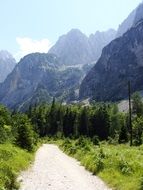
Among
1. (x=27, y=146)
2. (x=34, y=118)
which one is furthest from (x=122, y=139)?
(x=34, y=118)

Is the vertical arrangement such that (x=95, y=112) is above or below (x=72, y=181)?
above

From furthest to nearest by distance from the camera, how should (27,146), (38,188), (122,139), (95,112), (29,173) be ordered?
(95,112) < (122,139) < (27,146) < (29,173) < (38,188)

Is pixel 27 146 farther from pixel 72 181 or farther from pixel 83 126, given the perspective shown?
A: pixel 83 126

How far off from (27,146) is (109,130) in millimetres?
108296

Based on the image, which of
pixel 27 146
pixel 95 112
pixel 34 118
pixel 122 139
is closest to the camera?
pixel 27 146

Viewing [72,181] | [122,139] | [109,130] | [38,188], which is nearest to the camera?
[38,188]

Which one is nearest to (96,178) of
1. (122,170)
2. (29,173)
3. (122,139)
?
(122,170)

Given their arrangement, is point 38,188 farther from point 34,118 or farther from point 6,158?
point 34,118

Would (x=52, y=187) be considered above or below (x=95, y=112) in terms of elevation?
below

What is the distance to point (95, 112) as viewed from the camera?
6762 inches

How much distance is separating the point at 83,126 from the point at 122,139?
69657 millimetres

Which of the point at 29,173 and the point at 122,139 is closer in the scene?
the point at 29,173

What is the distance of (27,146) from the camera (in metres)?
55.4

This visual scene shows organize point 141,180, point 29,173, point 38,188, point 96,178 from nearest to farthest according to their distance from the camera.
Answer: point 141,180
point 38,188
point 96,178
point 29,173
